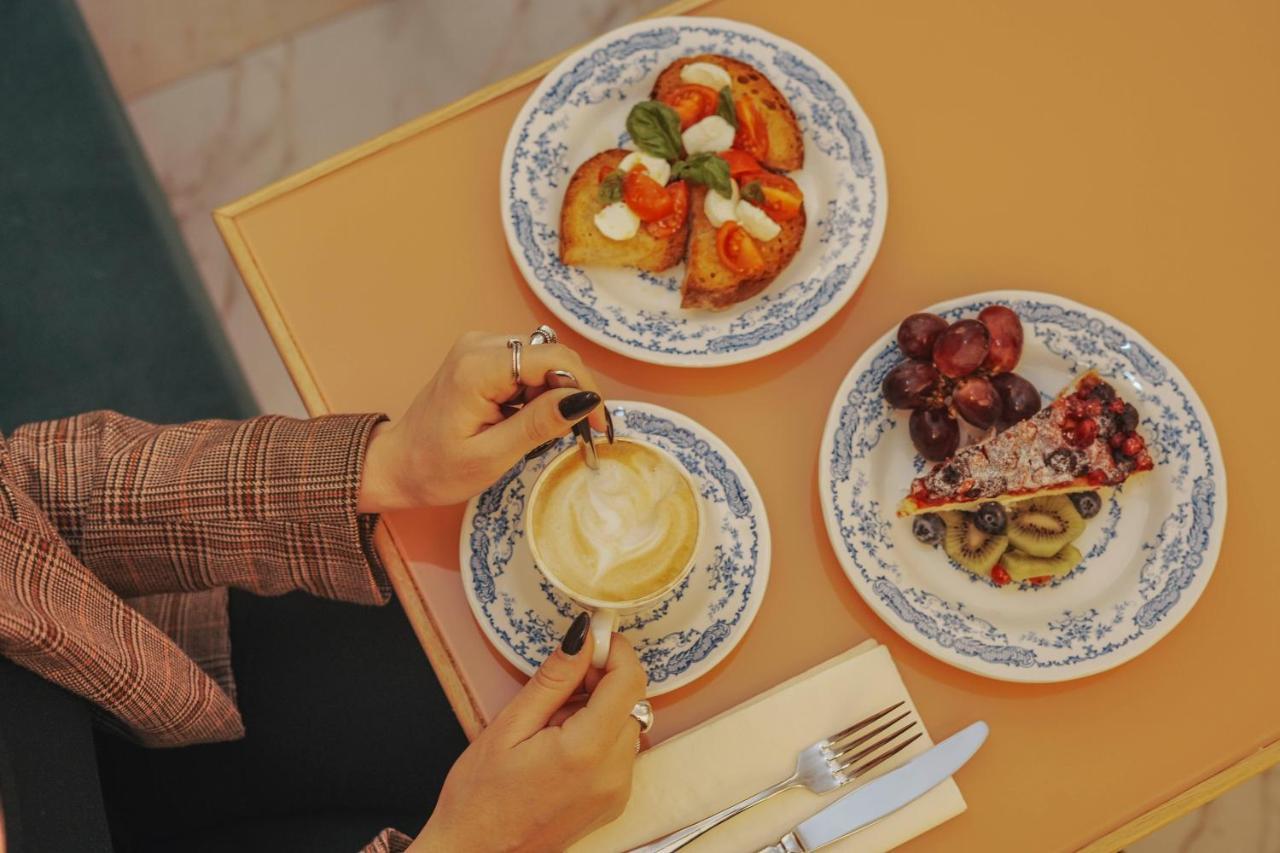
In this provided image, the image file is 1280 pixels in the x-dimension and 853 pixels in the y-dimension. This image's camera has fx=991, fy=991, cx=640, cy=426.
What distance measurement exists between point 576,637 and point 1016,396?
0.57 m

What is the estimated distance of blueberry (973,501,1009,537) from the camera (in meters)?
1.11

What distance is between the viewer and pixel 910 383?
A: 111 centimetres

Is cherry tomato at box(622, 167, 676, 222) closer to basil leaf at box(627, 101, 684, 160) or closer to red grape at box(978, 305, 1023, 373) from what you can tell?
basil leaf at box(627, 101, 684, 160)

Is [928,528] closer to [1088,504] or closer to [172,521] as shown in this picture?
[1088,504]

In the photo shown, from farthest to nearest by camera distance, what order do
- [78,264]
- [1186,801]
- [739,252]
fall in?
1. [78,264]
2. [739,252]
3. [1186,801]

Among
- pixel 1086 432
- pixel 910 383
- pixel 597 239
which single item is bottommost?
pixel 1086 432

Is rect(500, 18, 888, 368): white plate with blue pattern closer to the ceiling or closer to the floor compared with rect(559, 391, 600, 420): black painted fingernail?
closer to the ceiling

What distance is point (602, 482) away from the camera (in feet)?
3.44

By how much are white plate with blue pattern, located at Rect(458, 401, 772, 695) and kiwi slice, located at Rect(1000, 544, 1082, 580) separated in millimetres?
273

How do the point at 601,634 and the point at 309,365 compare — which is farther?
the point at 309,365

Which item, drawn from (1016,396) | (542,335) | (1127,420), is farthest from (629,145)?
(1127,420)

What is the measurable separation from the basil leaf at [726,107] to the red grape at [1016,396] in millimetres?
445

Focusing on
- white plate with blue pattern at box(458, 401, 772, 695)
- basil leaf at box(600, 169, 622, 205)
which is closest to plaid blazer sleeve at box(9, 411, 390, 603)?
white plate with blue pattern at box(458, 401, 772, 695)

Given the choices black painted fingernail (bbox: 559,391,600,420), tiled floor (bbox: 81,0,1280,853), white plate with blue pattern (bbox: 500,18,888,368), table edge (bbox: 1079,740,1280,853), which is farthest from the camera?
tiled floor (bbox: 81,0,1280,853)
